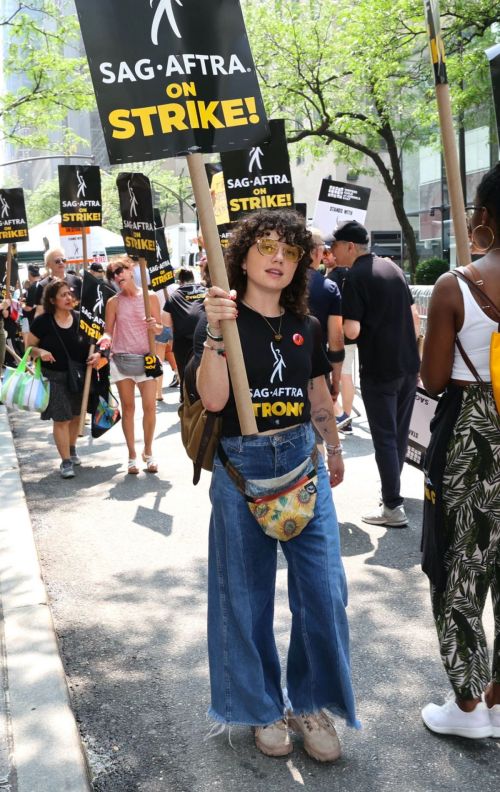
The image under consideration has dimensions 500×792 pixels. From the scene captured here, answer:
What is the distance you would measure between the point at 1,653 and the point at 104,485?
393 cm

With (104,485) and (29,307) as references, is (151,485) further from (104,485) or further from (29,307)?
(29,307)

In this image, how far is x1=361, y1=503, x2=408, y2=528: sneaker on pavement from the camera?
6.46 metres

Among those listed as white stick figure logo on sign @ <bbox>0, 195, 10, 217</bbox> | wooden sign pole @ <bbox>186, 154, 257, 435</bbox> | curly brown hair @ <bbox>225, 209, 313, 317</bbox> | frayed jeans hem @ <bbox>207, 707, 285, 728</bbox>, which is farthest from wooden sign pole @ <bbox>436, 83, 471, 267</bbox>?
white stick figure logo on sign @ <bbox>0, 195, 10, 217</bbox>

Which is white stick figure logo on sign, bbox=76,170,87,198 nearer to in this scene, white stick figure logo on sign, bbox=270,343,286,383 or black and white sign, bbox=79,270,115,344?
black and white sign, bbox=79,270,115,344

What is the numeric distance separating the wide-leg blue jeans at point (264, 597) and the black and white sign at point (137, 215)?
6.22m

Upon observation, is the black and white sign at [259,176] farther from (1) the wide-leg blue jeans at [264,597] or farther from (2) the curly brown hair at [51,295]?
(1) the wide-leg blue jeans at [264,597]

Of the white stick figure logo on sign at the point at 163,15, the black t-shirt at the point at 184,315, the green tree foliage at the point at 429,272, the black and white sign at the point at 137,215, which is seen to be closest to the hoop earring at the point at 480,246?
the white stick figure logo on sign at the point at 163,15

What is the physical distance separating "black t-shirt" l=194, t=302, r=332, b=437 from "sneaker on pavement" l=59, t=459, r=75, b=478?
17.8 feet

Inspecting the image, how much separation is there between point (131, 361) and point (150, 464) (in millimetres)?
990

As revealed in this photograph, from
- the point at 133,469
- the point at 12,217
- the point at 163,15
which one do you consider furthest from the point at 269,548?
the point at 12,217

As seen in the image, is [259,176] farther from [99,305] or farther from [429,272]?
[429,272]

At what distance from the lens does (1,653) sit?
4.38 m

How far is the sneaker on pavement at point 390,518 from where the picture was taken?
6457 millimetres

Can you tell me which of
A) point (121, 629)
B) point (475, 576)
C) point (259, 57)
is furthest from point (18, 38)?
point (475, 576)
